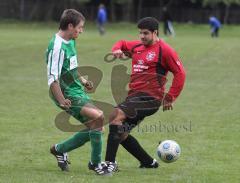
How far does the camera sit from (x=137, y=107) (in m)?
8.66

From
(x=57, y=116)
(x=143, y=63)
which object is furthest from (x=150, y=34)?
(x=57, y=116)

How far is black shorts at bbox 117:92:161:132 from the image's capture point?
8.64 meters

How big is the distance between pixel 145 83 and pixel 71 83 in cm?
93

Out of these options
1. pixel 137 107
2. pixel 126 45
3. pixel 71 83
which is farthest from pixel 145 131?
pixel 71 83

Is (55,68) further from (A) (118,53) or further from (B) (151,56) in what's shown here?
(B) (151,56)

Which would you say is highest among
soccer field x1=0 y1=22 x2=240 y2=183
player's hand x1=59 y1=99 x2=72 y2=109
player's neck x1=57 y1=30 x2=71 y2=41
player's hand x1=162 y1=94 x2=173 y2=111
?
player's neck x1=57 y1=30 x2=71 y2=41

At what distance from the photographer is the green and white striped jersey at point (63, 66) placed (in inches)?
320

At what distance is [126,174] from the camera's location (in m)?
8.62

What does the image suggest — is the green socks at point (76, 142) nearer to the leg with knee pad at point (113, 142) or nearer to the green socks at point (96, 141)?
the green socks at point (96, 141)

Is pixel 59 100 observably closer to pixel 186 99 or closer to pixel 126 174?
pixel 126 174

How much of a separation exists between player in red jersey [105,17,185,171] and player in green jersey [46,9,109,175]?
232 mm

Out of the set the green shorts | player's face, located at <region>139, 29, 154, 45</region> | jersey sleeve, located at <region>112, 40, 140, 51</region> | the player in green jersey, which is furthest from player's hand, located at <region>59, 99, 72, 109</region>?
player's face, located at <region>139, 29, 154, 45</region>

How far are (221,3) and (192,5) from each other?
315 centimetres

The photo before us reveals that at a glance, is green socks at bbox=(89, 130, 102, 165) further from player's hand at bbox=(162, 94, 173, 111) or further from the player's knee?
player's hand at bbox=(162, 94, 173, 111)
